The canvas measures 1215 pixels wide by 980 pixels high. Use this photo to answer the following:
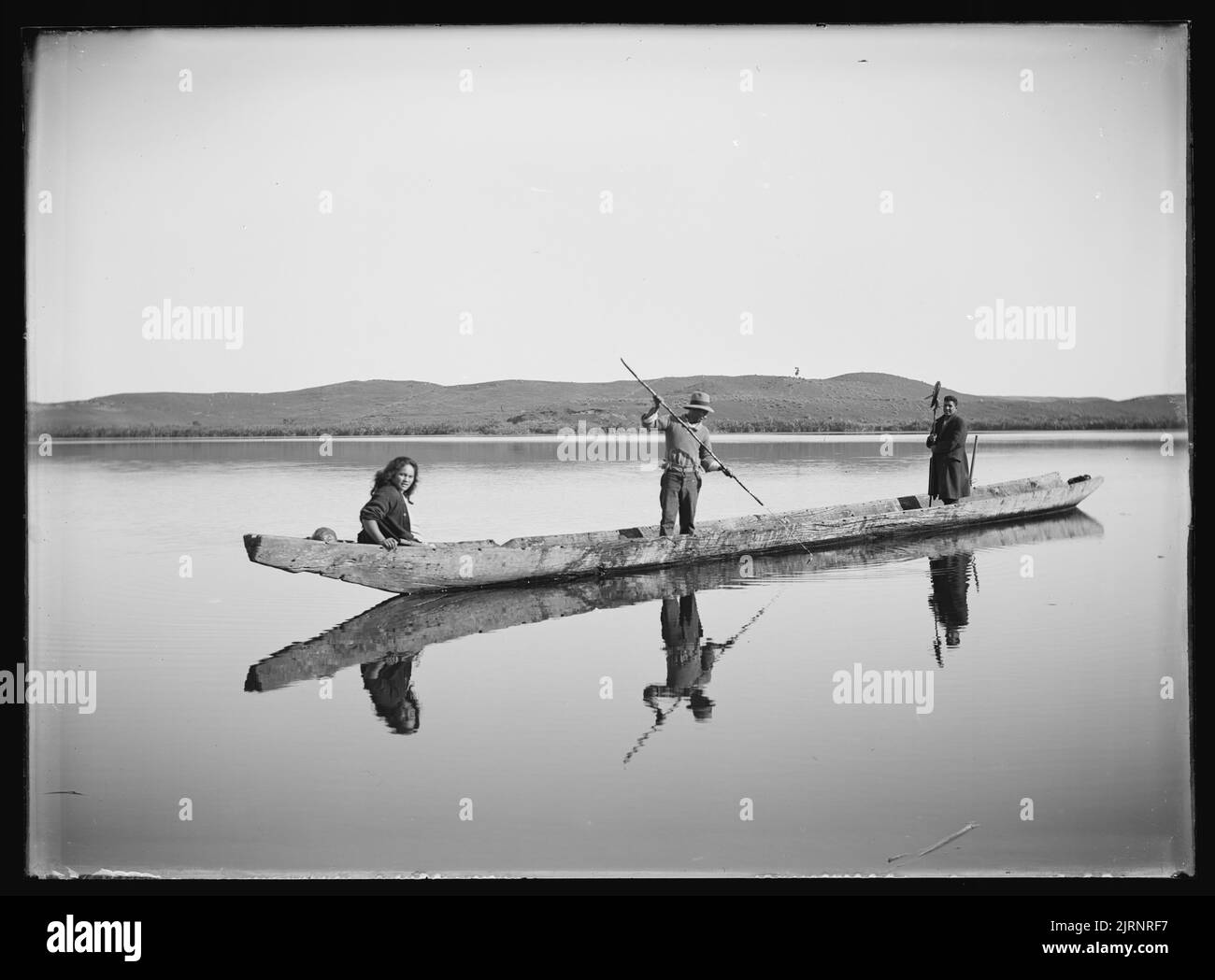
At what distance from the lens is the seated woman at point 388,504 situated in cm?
751

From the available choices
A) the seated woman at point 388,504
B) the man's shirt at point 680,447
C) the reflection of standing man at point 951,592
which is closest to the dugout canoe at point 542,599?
the reflection of standing man at point 951,592

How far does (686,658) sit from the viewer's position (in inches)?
274

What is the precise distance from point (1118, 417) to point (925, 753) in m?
5.42

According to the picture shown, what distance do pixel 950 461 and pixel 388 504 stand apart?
5.64 metres

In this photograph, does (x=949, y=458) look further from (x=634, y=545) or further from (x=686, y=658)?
(x=686, y=658)

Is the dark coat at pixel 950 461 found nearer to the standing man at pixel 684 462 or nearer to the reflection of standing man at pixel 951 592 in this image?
the reflection of standing man at pixel 951 592

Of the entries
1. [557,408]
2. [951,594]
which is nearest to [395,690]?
[951,594]

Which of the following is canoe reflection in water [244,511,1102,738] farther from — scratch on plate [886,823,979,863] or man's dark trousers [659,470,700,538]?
scratch on plate [886,823,979,863]

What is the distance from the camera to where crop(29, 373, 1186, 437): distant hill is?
1283cm

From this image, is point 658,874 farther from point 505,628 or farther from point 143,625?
point 143,625

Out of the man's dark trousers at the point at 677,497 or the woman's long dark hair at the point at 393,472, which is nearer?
the woman's long dark hair at the point at 393,472

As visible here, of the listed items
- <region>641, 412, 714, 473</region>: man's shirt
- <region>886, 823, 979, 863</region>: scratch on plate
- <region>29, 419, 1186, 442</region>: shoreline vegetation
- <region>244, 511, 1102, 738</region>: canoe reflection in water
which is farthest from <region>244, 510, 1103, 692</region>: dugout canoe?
<region>886, 823, 979, 863</region>: scratch on plate

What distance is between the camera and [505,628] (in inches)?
298

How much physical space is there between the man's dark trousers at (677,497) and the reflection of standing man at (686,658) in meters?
0.93
